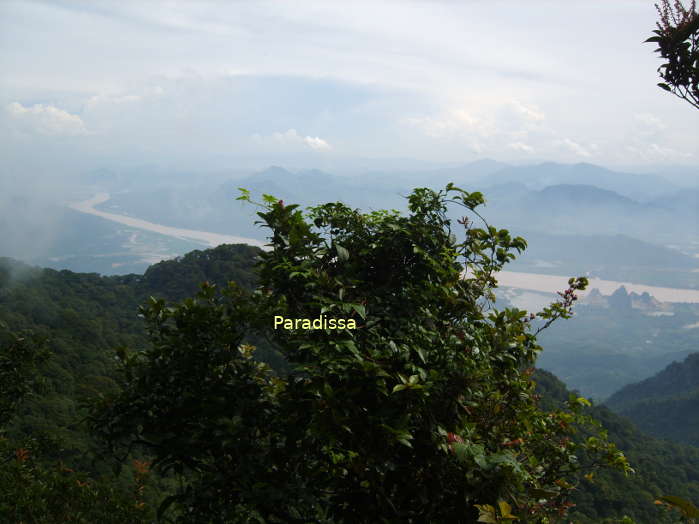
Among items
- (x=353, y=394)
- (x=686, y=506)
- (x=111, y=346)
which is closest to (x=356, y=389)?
(x=353, y=394)

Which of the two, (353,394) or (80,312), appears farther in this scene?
(80,312)

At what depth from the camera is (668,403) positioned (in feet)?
193

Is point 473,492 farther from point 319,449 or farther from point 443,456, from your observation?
point 319,449

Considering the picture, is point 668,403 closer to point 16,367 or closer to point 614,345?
point 16,367

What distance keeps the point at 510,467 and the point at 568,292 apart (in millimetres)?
1773

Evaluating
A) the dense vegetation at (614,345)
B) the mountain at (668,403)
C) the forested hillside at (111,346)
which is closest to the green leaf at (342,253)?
the forested hillside at (111,346)

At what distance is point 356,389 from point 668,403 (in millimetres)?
71258

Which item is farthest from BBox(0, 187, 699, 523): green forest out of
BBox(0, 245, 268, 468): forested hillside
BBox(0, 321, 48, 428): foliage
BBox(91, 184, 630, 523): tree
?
BBox(0, 245, 268, 468): forested hillside

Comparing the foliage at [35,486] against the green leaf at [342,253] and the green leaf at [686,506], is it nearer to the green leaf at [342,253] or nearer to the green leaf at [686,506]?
the green leaf at [342,253]

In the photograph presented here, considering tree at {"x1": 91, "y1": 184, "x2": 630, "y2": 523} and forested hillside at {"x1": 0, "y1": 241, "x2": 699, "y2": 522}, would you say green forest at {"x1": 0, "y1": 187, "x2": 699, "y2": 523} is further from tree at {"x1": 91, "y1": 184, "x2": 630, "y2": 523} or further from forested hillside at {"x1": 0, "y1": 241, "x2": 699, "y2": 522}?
forested hillside at {"x1": 0, "y1": 241, "x2": 699, "y2": 522}

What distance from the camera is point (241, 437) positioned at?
2.55 meters

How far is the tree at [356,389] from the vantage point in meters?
2.25

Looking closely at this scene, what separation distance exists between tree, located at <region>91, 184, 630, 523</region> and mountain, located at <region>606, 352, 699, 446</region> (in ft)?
208

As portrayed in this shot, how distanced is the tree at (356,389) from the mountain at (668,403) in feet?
208
